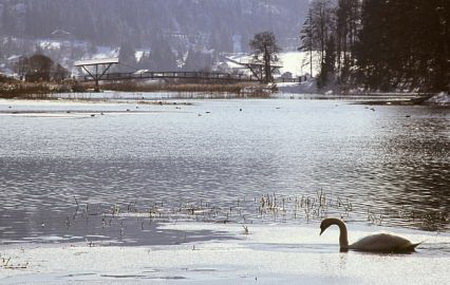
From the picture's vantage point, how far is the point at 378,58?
110 meters

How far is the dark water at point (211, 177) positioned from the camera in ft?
69.7

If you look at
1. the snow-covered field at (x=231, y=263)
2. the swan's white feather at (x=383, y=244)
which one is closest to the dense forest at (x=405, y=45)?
the swan's white feather at (x=383, y=244)

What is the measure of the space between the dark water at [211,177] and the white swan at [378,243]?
10.6 feet

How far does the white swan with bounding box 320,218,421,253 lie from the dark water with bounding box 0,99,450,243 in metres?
3.23

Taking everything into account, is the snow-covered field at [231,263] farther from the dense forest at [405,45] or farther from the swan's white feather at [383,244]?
the dense forest at [405,45]

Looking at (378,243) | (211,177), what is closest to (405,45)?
(211,177)

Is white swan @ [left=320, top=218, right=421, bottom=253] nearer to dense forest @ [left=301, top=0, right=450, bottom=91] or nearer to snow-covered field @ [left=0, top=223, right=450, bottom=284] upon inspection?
snow-covered field @ [left=0, top=223, right=450, bottom=284]

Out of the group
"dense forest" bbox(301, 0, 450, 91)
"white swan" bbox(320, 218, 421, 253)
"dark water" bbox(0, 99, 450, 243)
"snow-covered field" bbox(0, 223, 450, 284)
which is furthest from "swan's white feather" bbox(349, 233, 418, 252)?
"dense forest" bbox(301, 0, 450, 91)

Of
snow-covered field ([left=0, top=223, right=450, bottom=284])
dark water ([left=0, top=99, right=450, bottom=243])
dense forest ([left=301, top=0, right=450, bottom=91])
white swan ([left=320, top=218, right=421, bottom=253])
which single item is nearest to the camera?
snow-covered field ([left=0, top=223, right=450, bottom=284])

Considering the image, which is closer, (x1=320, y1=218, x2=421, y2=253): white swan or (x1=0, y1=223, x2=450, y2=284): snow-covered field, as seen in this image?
(x1=0, y1=223, x2=450, y2=284): snow-covered field

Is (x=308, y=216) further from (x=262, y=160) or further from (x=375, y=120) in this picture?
(x=375, y=120)

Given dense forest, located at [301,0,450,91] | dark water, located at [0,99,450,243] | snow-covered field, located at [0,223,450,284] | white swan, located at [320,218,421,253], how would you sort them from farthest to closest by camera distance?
dense forest, located at [301,0,450,91] → dark water, located at [0,99,450,243] → white swan, located at [320,218,421,253] → snow-covered field, located at [0,223,450,284]

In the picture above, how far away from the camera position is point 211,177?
1187 inches

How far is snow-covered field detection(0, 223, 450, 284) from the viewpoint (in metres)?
13.9
